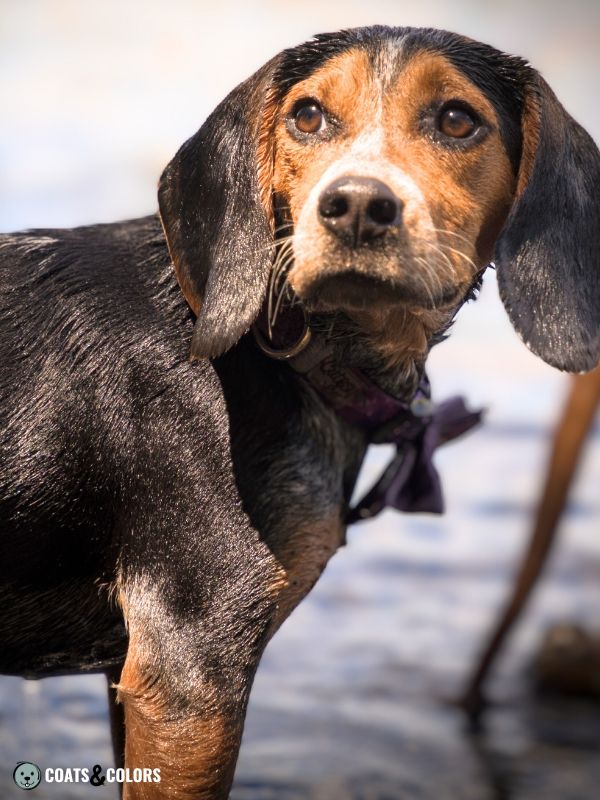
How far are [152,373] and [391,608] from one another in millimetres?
3422

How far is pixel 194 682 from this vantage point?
2904 millimetres

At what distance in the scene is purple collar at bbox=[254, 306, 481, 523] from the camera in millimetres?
3049

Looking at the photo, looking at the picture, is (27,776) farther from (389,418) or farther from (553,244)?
(553,244)

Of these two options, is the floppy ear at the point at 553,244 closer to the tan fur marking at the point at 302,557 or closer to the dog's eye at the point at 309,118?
the dog's eye at the point at 309,118

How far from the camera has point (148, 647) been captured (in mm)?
2941

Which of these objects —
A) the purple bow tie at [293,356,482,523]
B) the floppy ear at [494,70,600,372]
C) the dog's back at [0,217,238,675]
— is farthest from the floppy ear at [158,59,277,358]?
the floppy ear at [494,70,600,372]

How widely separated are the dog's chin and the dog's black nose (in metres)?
0.10

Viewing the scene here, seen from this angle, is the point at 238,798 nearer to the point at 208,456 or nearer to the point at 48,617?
the point at 48,617

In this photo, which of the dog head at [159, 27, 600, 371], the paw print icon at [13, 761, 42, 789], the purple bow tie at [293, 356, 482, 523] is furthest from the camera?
the paw print icon at [13, 761, 42, 789]

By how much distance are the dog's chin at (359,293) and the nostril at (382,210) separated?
13 cm

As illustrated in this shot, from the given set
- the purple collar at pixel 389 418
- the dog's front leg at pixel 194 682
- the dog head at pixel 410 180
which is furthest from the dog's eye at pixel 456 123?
the dog's front leg at pixel 194 682

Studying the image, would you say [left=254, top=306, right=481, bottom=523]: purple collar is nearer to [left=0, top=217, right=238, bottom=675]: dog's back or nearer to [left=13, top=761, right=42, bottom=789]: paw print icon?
[left=0, top=217, right=238, bottom=675]: dog's back

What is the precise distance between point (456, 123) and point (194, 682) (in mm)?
1306

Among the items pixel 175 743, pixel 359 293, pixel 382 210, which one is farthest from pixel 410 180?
pixel 175 743
